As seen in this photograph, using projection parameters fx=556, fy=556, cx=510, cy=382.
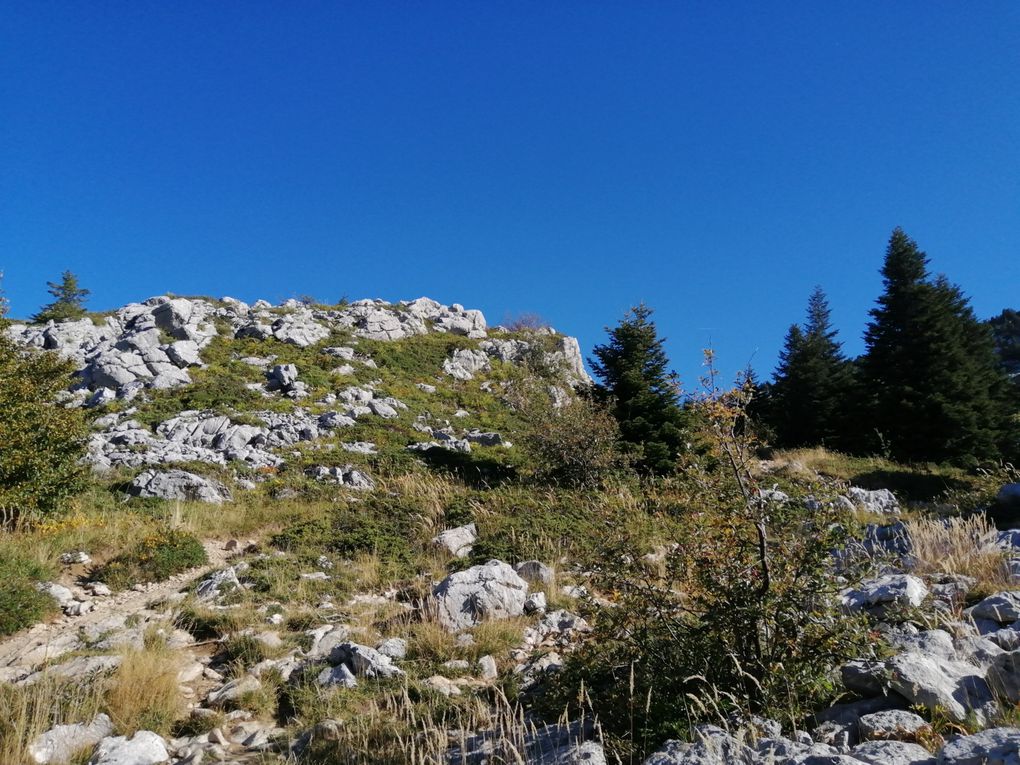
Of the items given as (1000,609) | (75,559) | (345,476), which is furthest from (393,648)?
(345,476)

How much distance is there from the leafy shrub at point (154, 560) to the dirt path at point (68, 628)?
6.3 inches

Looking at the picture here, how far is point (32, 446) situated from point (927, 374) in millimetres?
27528

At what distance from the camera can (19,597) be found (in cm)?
717

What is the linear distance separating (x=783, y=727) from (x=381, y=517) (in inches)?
395

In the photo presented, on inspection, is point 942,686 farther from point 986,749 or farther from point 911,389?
point 911,389

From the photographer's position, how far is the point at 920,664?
3740 mm

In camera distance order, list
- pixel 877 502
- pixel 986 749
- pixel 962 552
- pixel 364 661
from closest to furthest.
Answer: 1. pixel 986 749
2. pixel 364 661
3. pixel 962 552
4. pixel 877 502

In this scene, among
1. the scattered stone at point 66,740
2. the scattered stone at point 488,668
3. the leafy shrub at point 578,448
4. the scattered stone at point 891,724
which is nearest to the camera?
the scattered stone at point 891,724

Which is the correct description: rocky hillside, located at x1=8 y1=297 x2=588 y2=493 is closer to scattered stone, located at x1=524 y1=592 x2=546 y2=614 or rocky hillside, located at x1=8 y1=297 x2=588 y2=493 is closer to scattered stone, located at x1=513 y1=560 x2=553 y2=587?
scattered stone, located at x1=513 y1=560 x2=553 y2=587

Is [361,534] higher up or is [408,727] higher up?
[361,534]

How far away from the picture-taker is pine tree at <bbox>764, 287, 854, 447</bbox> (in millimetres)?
26125

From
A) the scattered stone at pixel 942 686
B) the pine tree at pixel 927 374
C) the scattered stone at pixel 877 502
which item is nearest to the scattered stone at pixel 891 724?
the scattered stone at pixel 942 686

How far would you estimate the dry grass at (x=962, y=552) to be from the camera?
6234 millimetres

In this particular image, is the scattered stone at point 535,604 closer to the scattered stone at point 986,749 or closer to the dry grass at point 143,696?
the dry grass at point 143,696
